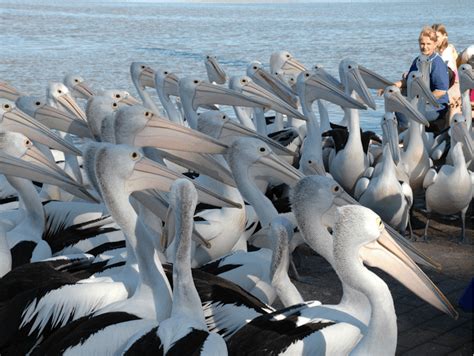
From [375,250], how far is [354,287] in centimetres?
14

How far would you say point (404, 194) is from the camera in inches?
235

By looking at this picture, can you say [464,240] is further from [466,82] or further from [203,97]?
[466,82]

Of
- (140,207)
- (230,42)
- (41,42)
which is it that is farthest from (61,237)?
(230,42)

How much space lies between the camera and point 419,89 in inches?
302

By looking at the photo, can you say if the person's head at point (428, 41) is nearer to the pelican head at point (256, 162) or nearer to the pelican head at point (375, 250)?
the pelican head at point (256, 162)

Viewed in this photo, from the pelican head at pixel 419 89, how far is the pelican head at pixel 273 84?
0.90 m

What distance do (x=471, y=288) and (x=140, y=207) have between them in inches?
61.6

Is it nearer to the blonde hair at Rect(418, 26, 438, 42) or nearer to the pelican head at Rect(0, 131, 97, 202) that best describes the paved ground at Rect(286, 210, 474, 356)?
the pelican head at Rect(0, 131, 97, 202)

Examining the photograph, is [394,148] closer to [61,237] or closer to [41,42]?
[61,237]

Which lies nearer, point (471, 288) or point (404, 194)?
point (471, 288)

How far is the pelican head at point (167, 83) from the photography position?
23.9 ft

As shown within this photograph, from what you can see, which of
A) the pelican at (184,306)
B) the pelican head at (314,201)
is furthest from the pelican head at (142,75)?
the pelican at (184,306)

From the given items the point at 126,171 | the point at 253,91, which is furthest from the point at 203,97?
the point at 126,171

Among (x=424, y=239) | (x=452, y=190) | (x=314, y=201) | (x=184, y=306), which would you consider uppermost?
(x=314, y=201)
